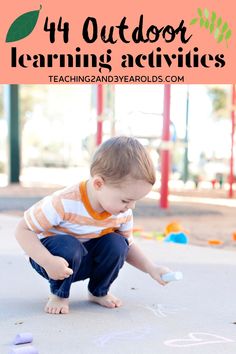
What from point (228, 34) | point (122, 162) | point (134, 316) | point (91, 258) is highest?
point (228, 34)

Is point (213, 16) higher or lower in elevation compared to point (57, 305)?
higher

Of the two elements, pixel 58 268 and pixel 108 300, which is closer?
pixel 58 268

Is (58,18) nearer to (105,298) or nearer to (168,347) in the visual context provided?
(105,298)

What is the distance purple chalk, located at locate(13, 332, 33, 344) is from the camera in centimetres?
112

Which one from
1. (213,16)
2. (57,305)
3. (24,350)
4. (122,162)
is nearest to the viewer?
(24,350)

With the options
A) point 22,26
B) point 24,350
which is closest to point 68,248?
point 24,350

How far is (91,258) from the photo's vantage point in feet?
4.72

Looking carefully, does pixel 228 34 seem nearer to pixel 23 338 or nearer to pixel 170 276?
pixel 170 276

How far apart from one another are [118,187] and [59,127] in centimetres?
1130

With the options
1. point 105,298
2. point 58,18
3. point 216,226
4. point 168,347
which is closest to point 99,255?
point 105,298

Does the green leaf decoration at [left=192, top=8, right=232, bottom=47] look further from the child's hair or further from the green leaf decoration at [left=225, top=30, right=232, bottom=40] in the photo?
the child's hair

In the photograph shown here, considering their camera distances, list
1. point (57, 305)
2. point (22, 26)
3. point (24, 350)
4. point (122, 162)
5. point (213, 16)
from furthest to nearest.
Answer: point (213, 16) → point (22, 26) → point (57, 305) → point (122, 162) → point (24, 350)

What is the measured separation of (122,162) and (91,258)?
0.97 ft

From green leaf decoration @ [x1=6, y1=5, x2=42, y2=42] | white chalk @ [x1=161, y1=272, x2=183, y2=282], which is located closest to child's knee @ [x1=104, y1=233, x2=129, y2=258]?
white chalk @ [x1=161, y1=272, x2=183, y2=282]
